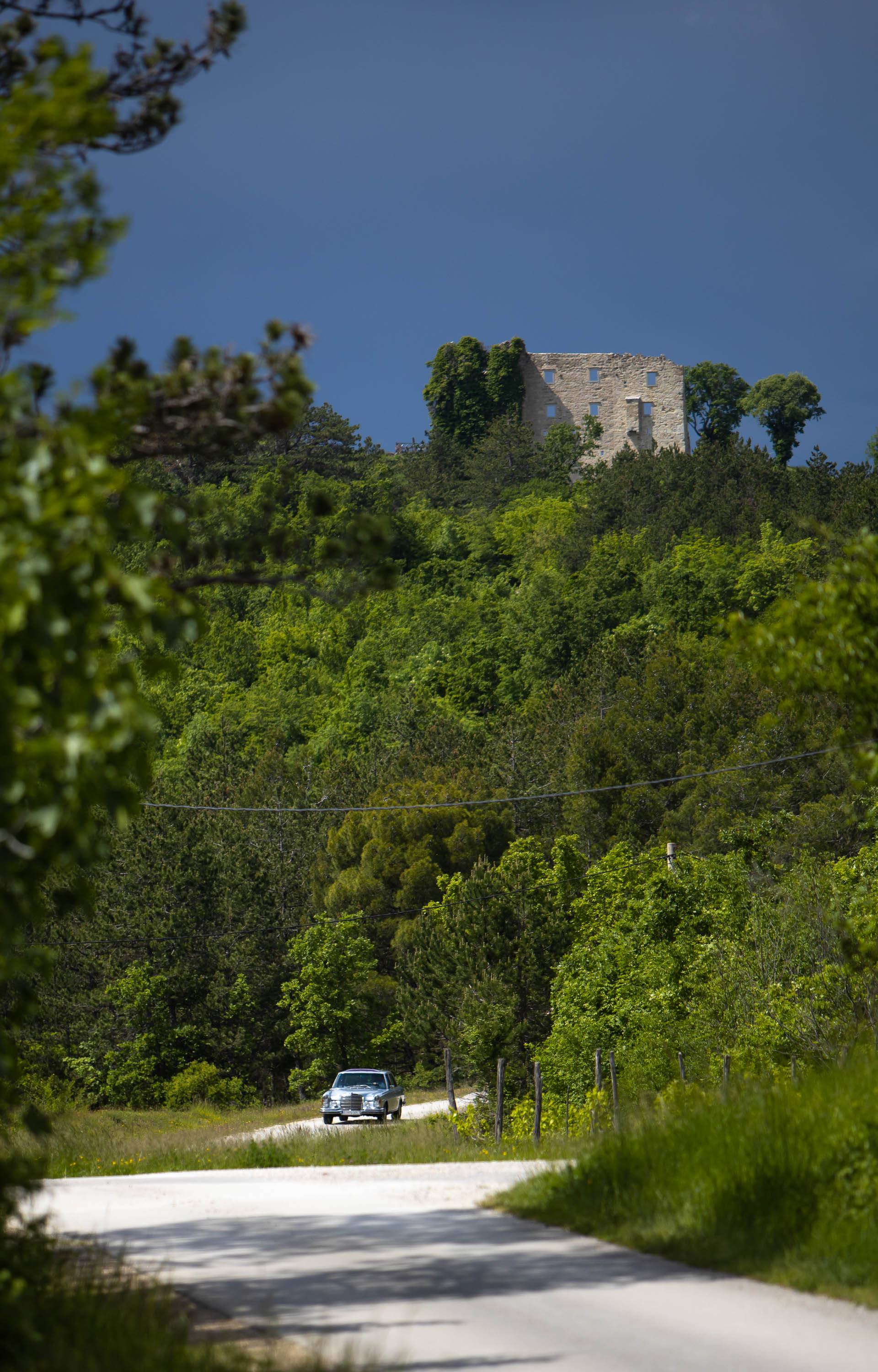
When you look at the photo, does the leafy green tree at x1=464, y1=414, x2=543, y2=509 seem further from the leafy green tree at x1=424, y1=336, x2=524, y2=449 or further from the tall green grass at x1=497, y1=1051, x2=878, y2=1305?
the tall green grass at x1=497, y1=1051, x2=878, y2=1305

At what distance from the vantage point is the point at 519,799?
4000 centimetres

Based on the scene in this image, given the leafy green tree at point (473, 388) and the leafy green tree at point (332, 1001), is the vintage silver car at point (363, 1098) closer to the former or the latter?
the leafy green tree at point (332, 1001)

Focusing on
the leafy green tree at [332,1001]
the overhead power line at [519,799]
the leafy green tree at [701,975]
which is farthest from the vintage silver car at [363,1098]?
the leafy green tree at [332,1001]

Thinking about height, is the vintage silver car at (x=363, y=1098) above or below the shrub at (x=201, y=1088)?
above

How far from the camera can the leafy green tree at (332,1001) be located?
4966cm

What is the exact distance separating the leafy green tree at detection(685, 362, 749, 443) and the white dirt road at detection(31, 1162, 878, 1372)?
117 m

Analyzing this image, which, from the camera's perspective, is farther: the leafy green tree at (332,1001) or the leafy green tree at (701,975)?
the leafy green tree at (332,1001)

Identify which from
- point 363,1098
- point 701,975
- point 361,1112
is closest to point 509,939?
point 363,1098

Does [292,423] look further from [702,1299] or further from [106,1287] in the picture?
[702,1299]

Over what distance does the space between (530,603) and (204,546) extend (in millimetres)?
70580

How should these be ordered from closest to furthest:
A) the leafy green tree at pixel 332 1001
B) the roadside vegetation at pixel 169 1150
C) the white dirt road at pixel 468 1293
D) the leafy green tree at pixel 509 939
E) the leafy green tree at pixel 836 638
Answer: the white dirt road at pixel 468 1293, the leafy green tree at pixel 836 638, the roadside vegetation at pixel 169 1150, the leafy green tree at pixel 509 939, the leafy green tree at pixel 332 1001

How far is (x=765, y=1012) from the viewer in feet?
76.9

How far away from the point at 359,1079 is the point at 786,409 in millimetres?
91138

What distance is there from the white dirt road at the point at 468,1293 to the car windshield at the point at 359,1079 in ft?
89.5
